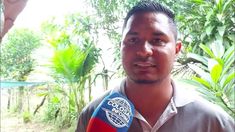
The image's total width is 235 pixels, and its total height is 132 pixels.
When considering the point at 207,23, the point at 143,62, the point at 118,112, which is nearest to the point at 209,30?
the point at 207,23

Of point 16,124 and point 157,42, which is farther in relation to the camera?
point 16,124

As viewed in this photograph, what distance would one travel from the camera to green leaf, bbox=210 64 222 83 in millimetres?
921

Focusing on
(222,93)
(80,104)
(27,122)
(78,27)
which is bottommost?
(27,122)

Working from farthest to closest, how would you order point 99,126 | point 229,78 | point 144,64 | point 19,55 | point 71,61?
point 19,55 < point 71,61 < point 229,78 < point 144,64 < point 99,126

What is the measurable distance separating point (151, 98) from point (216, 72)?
0.37m

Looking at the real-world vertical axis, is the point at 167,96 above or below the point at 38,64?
above

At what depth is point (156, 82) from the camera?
60 centimetres

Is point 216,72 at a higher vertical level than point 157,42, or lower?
lower

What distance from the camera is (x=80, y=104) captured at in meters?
2.19

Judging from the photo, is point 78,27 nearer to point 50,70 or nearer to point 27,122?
point 50,70

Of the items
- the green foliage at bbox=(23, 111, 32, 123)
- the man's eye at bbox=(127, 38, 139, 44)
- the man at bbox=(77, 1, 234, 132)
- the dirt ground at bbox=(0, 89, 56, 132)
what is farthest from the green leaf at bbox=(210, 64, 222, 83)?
the green foliage at bbox=(23, 111, 32, 123)

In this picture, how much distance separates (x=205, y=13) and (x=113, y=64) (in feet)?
2.04

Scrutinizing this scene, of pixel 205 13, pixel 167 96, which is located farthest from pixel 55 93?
pixel 167 96

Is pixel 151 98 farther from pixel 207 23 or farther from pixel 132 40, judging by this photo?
pixel 207 23
